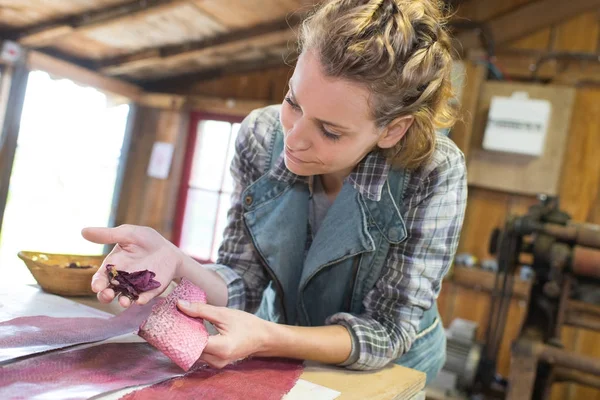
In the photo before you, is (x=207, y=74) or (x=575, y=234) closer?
(x=575, y=234)

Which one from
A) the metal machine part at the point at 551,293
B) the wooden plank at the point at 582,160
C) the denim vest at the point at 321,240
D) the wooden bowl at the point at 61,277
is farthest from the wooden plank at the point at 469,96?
the wooden bowl at the point at 61,277

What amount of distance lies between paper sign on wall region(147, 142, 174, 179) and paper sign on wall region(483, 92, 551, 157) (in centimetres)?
288

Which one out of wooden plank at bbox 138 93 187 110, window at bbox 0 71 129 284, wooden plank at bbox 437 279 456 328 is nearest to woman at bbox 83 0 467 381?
wooden plank at bbox 437 279 456 328

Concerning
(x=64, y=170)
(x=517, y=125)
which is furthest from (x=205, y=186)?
(x=517, y=125)

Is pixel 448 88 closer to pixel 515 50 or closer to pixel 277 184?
pixel 277 184

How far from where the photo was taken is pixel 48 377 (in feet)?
2.50

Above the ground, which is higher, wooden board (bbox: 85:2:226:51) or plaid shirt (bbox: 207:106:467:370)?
wooden board (bbox: 85:2:226:51)

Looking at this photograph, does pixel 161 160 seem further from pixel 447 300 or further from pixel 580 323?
pixel 580 323

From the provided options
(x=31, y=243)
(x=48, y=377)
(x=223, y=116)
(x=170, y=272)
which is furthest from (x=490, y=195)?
(x=31, y=243)

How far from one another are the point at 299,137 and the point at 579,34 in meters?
3.61

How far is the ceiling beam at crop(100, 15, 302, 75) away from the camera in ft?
13.2

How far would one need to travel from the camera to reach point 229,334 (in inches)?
35.9

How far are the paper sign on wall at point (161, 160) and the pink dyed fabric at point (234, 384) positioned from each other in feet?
14.5

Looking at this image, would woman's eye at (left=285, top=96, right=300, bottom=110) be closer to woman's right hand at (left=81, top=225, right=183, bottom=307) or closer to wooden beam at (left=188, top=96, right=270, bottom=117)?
woman's right hand at (left=81, top=225, right=183, bottom=307)
